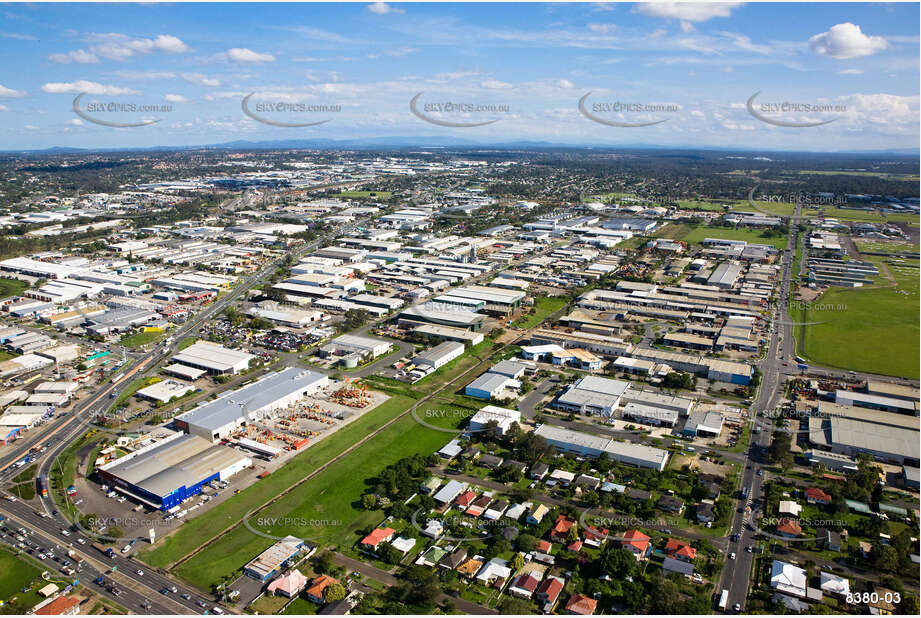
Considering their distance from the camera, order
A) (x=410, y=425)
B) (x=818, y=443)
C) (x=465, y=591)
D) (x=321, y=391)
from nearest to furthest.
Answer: (x=465, y=591)
(x=818, y=443)
(x=410, y=425)
(x=321, y=391)

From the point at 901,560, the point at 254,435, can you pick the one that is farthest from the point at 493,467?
the point at 901,560

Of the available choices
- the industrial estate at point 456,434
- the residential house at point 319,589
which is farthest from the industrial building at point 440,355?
the residential house at point 319,589

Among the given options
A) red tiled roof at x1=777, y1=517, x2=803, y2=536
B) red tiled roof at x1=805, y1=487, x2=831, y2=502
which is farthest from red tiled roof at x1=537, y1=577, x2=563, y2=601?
red tiled roof at x1=805, y1=487, x2=831, y2=502

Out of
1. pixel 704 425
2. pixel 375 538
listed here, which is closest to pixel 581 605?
pixel 375 538

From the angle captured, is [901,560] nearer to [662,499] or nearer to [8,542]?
[662,499]

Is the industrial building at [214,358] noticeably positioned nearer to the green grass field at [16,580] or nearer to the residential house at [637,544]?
the green grass field at [16,580]

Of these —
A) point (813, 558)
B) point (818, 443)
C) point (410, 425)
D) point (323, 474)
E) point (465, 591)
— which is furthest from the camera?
point (410, 425)

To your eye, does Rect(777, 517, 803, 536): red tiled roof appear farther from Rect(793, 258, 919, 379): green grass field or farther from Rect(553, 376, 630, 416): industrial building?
Rect(793, 258, 919, 379): green grass field
